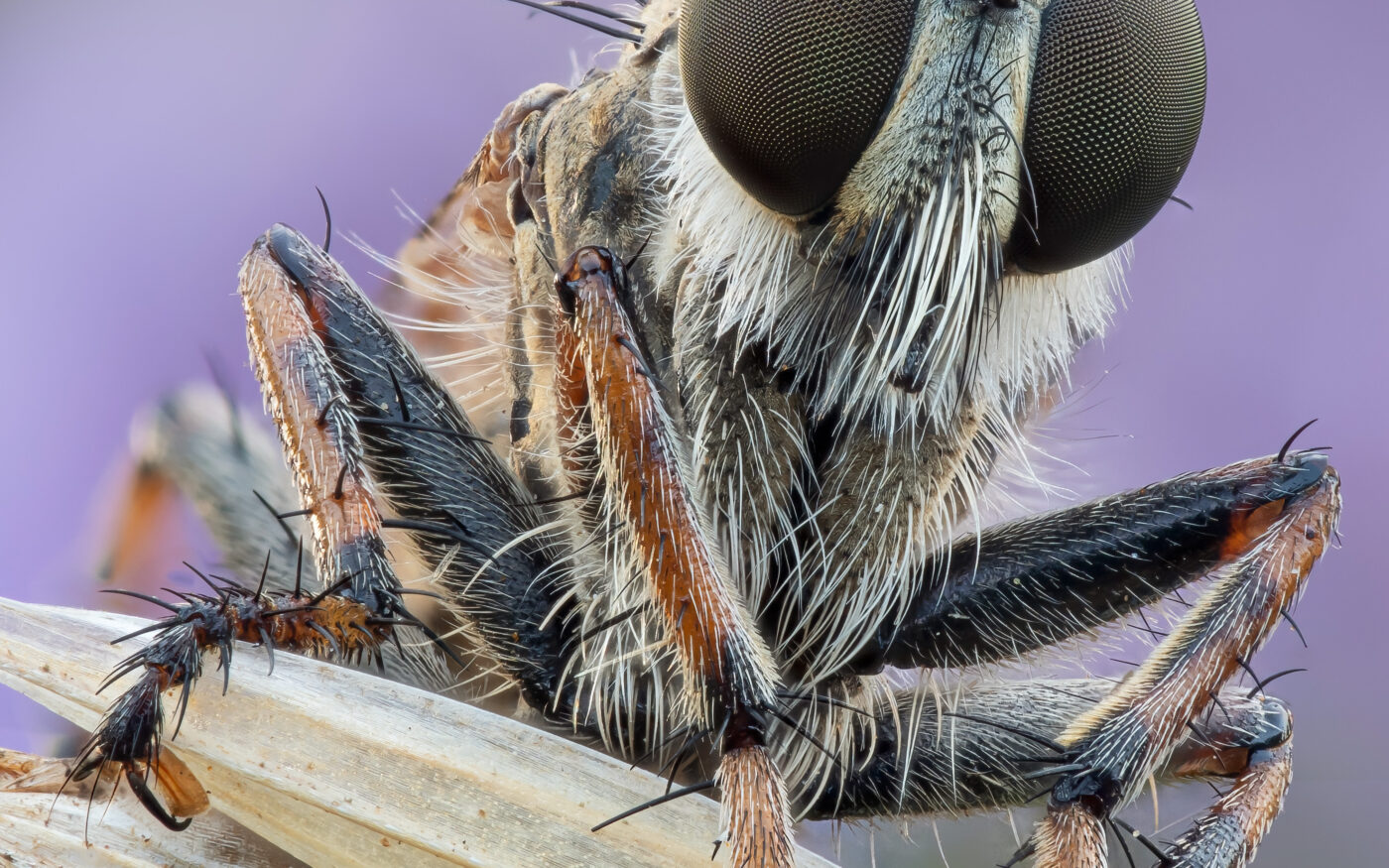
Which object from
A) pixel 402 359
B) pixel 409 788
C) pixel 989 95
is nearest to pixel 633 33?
pixel 402 359

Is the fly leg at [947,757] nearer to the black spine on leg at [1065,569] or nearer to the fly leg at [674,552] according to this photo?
the black spine on leg at [1065,569]

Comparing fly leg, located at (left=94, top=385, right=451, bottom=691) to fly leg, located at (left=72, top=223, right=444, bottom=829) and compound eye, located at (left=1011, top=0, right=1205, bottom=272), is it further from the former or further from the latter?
compound eye, located at (left=1011, top=0, right=1205, bottom=272)

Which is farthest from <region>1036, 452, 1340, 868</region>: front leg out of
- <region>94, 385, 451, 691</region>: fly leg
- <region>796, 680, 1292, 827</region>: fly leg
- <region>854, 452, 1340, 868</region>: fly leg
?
<region>94, 385, 451, 691</region>: fly leg

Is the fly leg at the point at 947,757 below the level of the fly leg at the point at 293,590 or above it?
below

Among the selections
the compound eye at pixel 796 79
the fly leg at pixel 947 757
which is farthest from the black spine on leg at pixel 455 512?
the compound eye at pixel 796 79

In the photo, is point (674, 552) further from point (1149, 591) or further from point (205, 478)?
point (205, 478)
